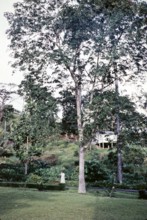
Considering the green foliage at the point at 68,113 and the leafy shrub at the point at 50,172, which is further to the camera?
the leafy shrub at the point at 50,172

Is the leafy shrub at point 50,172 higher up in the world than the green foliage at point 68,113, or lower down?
lower down

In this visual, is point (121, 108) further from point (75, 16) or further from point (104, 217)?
point (104, 217)

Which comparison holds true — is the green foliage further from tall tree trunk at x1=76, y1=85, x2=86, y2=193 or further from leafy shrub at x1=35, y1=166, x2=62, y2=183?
leafy shrub at x1=35, y1=166, x2=62, y2=183

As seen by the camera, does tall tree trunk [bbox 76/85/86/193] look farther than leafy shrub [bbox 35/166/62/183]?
No

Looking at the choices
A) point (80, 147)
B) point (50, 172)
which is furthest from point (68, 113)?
point (50, 172)

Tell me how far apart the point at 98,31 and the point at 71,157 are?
1138 inches

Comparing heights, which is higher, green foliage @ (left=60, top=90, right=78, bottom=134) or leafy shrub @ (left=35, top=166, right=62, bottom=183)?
green foliage @ (left=60, top=90, right=78, bottom=134)

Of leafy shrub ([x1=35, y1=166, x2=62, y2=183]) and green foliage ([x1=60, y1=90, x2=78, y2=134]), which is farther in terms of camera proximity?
leafy shrub ([x1=35, y1=166, x2=62, y2=183])

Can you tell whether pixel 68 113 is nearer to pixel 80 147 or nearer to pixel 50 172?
pixel 80 147

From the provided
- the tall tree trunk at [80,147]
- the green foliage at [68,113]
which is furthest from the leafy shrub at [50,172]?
the tall tree trunk at [80,147]

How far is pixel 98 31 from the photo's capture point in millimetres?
Answer: 29250

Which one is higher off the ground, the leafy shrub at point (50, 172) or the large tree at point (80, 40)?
the large tree at point (80, 40)

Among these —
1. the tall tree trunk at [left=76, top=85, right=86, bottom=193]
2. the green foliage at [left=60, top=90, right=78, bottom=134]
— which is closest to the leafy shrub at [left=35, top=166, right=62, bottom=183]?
the green foliage at [left=60, top=90, right=78, bottom=134]

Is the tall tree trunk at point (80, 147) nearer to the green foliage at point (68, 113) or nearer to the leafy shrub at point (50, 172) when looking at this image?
the green foliage at point (68, 113)
